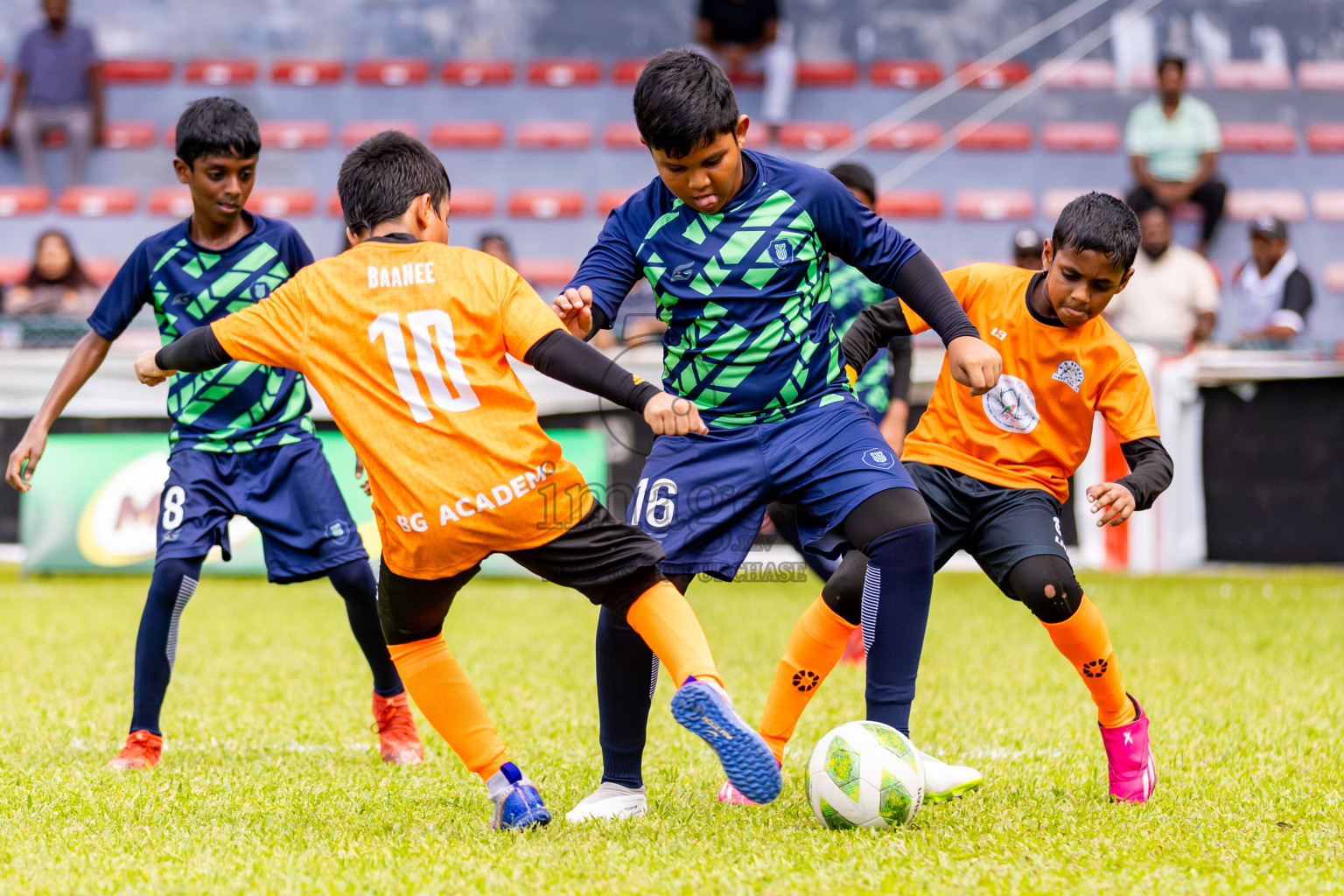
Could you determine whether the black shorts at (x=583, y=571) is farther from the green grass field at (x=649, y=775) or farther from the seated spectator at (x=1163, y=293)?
the seated spectator at (x=1163, y=293)

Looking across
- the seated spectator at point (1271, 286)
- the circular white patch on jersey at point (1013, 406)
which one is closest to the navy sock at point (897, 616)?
the circular white patch on jersey at point (1013, 406)

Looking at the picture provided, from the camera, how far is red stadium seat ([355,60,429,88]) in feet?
47.2

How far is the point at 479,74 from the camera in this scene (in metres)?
14.4

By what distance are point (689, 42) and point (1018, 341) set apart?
11594mm

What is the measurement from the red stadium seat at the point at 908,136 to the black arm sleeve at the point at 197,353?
10.9 metres

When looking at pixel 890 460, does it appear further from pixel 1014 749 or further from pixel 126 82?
pixel 126 82

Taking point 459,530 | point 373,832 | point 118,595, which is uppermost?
point 459,530

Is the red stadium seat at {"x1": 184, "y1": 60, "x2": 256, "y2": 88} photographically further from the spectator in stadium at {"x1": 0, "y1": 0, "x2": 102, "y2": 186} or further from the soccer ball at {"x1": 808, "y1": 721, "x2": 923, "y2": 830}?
the soccer ball at {"x1": 808, "y1": 721, "x2": 923, "y2": 830}

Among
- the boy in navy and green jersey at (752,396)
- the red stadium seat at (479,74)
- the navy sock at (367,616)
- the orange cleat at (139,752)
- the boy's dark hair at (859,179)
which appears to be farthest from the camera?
the red stadium seat at (479,74)

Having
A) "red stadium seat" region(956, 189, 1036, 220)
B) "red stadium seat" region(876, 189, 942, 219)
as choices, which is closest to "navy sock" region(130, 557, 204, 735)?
"red stadium seat" region(876, 189, 942, 219)

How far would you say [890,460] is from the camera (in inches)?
128

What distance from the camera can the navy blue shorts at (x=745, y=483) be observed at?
3.19 meters

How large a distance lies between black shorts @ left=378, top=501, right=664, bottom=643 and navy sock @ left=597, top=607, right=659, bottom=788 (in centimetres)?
20

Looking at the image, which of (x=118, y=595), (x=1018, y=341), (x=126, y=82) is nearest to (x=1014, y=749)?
(x=1018, y=341)
